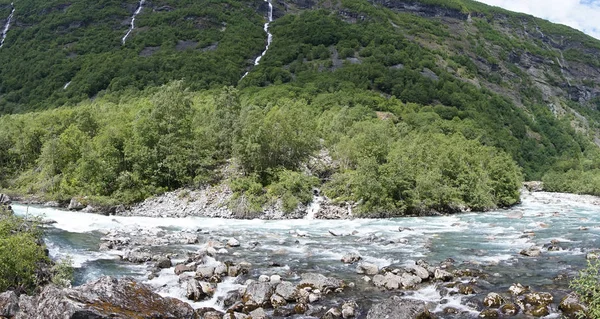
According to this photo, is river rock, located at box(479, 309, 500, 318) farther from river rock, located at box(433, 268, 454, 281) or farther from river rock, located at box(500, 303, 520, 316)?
river rock, located at box(433, 268, 454, 281)

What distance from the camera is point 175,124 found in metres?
54.1

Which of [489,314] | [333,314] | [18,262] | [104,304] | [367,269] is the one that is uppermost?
[489,314]

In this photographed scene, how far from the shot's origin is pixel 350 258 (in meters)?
27.3

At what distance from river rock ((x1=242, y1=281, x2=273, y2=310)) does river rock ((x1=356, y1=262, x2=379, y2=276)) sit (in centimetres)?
626

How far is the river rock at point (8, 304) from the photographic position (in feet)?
51.6

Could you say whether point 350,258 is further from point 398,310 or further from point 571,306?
point 571,306

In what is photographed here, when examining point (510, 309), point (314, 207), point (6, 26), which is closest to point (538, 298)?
point (510, 309)

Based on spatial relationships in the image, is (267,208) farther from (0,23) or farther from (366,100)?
(0,23)

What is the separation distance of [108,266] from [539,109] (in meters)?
179

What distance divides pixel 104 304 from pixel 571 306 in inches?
744

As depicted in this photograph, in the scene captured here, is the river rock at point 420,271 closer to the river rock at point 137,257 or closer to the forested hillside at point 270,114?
the river rock at point 137,257

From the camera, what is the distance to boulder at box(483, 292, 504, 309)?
19.5 m

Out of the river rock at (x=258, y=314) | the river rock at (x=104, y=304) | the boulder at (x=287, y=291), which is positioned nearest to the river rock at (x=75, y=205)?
the river rock at (x=104, y=304)

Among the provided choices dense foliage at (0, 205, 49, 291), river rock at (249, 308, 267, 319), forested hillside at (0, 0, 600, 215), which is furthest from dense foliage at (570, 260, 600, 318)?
forested hillside at (0, 0, 600, 215)
